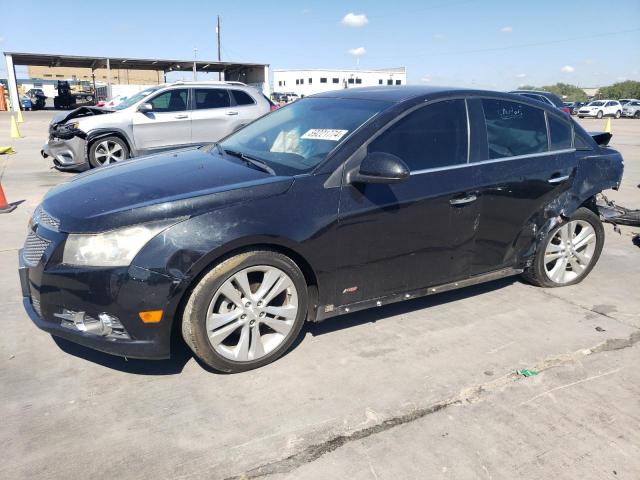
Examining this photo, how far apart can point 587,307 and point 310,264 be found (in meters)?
2.52

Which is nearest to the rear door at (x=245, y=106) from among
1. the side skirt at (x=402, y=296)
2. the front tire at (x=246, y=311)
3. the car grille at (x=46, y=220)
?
the side skirt at (x=402, y=296)

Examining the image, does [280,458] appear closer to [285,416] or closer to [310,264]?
[285,416]

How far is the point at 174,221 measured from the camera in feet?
8.82

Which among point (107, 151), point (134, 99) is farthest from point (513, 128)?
point (134, 99)

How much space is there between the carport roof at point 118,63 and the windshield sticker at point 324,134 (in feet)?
139

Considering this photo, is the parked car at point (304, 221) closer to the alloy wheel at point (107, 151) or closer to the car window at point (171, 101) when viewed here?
the alloy wheel at point (107, 151)

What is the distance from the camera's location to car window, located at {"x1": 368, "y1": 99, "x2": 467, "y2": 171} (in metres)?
3.41

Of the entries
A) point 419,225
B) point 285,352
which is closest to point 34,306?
point 285,352

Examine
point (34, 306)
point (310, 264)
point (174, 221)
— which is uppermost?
point (174, 221)

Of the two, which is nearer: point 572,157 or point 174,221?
point 174,221

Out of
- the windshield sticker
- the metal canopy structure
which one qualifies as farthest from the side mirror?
the metal canopy structure

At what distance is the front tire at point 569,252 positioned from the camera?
4.33 m

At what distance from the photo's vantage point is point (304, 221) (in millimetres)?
2986

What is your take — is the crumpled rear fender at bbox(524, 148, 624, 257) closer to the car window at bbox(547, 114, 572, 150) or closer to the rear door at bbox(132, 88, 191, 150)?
the car window at bbox(547, 114, 572, 150)
